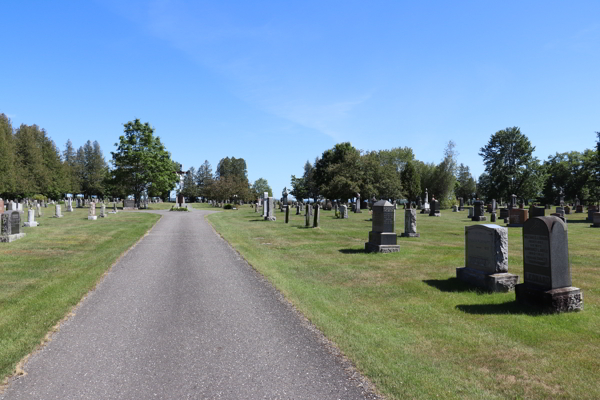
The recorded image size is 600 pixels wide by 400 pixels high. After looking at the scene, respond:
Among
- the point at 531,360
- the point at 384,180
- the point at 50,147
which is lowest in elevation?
the point at 531,360

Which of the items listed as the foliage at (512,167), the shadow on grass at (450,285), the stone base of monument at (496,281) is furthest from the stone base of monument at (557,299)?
the foliage at (512,167)

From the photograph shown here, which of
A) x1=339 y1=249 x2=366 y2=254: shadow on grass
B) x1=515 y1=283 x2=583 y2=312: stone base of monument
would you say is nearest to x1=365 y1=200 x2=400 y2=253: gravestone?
x1=339 y1=249 x2=366 y2=254: shadow on grass

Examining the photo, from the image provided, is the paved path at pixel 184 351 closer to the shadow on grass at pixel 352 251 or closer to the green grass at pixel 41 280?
the green grass at pixel 41 280

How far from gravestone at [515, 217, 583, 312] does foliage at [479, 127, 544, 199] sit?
221 feet

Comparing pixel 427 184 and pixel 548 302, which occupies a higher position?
pixel 427 184

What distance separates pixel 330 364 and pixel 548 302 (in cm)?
455

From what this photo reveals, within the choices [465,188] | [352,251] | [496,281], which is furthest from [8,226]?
[465,188]

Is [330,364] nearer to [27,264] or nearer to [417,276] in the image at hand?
[417,276]

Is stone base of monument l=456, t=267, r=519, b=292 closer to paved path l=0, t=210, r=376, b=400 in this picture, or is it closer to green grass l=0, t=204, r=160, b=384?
paved path l=0, t=210, r=376, b=400

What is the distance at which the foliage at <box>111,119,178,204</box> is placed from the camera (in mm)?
Answer: 59469

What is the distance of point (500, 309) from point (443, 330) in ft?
6.04

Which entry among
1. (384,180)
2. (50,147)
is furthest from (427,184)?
(50,147)

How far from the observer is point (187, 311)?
701 cm

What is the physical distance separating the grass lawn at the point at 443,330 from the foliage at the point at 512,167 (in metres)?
62.2
